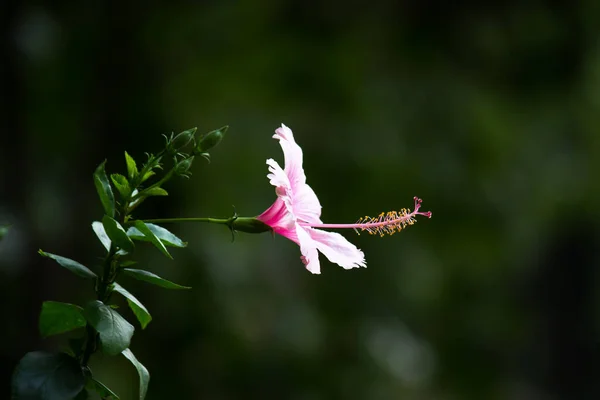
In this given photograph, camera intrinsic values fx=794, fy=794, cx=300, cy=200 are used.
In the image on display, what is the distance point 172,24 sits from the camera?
3.44 metres

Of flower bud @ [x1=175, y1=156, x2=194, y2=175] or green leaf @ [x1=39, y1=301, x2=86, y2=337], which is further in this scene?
flower bud @ [x1=175, y1=156, x2=194, y2=175]

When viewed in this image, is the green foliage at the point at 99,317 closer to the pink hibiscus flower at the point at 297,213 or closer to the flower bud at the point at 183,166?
the flower bud at the point at 183,166

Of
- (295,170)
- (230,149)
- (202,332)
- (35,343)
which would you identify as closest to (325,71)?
(230,149)

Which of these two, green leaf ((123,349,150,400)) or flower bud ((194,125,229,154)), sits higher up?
flower bud ((194,125,229,154))

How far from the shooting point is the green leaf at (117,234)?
2.48 ft

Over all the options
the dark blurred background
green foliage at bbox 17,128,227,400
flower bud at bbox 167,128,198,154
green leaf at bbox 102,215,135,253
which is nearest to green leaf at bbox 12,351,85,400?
green foliage at bbox 17,128,227,400

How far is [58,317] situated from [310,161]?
9.34 ft

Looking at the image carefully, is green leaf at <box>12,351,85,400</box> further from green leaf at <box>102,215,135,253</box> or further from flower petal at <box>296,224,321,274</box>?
flower petal at <box>296,224,321,274</box>

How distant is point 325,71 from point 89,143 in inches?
43.2

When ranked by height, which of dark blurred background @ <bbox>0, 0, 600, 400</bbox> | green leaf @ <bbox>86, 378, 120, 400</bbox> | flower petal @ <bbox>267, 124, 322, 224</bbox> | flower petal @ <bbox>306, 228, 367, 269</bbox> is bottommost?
dark blurred background @ <bbox>0, 0, 600, 400</bbox>

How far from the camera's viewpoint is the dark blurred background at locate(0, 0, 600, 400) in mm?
3301

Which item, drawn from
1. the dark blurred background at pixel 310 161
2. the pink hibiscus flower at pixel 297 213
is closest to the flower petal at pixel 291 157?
the pink hibiscus flower at pixel 297 213

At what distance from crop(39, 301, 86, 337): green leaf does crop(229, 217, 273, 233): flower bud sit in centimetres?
22

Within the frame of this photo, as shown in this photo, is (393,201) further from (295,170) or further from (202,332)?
(295,170)
